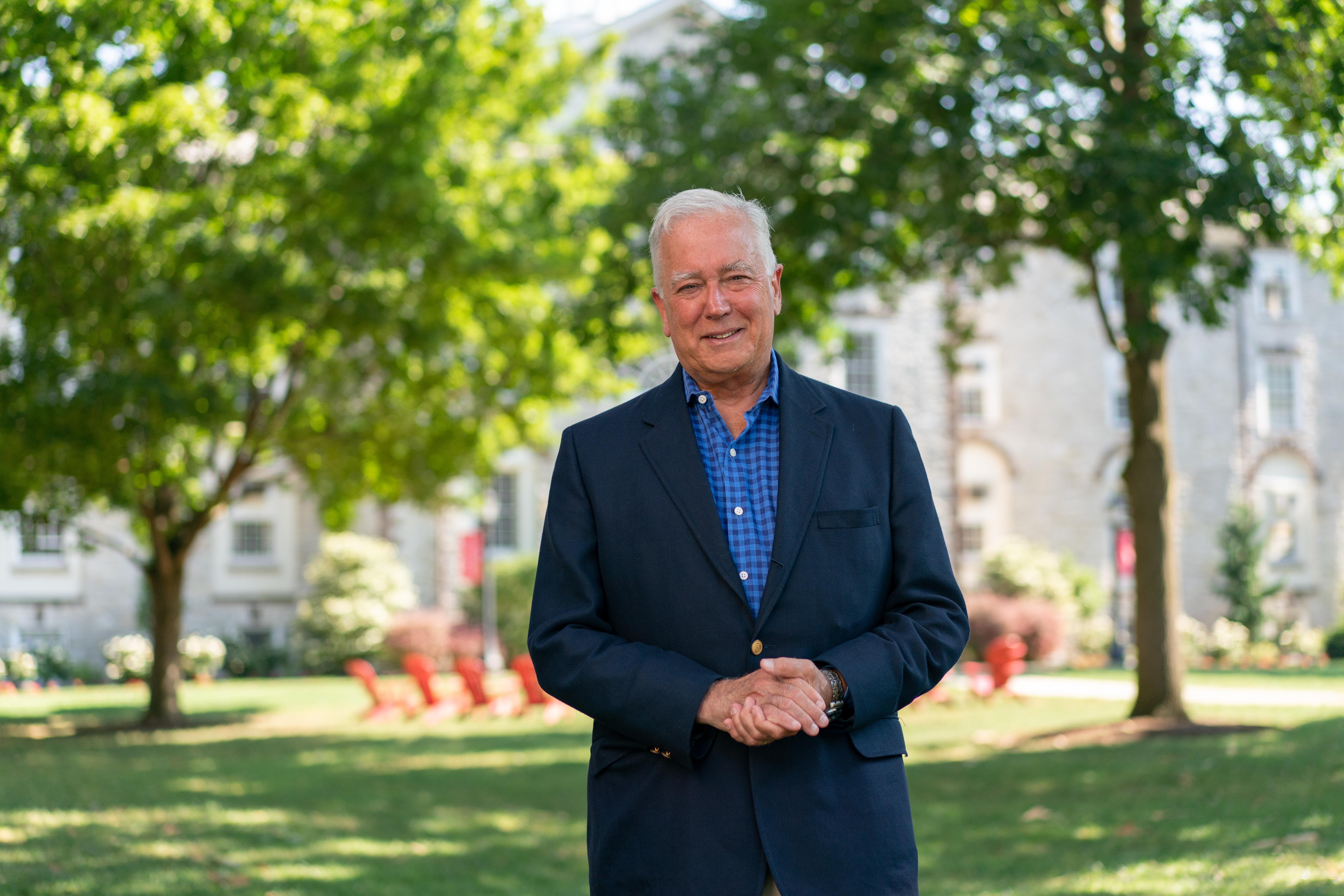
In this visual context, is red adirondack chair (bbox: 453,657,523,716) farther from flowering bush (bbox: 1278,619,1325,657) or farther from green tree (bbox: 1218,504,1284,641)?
flowering bush (bbox: 1278,619,1325,657)

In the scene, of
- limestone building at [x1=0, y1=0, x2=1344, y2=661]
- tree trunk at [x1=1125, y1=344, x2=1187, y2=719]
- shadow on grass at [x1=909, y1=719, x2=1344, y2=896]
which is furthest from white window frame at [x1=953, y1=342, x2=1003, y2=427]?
shadow on grass at [x1=909, y1=719, x2=1344, y2=896]

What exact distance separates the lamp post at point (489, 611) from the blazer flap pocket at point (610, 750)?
24048mm

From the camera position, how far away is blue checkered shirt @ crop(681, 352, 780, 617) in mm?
2730

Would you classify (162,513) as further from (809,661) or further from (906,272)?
(809,661)

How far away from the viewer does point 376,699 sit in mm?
18234

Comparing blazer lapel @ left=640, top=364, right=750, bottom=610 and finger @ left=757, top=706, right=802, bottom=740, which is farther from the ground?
blazer lapel @ left=640, top=364, right=750, bottom=610

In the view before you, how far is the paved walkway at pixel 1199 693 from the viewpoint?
1678 cm

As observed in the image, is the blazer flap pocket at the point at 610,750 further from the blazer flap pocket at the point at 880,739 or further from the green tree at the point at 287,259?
the green tree at the point at 287,259

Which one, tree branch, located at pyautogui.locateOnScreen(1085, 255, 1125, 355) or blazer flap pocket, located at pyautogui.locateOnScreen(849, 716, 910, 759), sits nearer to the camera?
blazer flap pocket, located at pyautogui.locateOnScreen(849, 716, 910, 759)

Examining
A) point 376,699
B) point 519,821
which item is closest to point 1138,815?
point 519,821

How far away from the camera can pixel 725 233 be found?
Answer: 278cm

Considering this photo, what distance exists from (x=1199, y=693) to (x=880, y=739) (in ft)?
59.1

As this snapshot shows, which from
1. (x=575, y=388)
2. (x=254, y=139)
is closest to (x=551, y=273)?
(x=575, y=388)

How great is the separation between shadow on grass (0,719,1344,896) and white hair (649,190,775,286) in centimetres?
464
